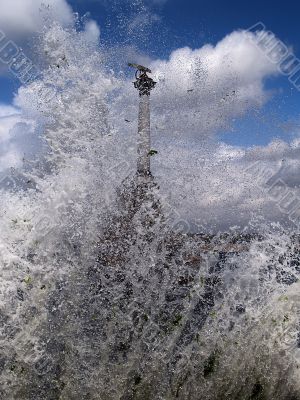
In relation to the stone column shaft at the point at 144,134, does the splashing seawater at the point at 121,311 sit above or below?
below

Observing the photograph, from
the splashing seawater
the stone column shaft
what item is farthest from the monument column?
the splashing seawater

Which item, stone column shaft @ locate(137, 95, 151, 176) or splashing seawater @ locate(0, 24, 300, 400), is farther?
stone column shaft @ locate(137, 95, 151, 176)

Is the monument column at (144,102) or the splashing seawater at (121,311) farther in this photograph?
the monument column at (144,102)

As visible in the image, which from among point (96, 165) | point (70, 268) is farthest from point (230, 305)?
point (96, 165)

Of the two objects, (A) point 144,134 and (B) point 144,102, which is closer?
(A) point 144,134

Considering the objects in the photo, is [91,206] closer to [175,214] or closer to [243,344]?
[175,214]

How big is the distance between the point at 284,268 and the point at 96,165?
6550 mm

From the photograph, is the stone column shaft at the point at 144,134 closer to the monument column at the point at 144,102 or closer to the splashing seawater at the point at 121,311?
the monument column at the point at 144,102

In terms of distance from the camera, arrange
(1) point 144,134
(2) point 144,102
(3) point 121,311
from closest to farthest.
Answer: (3) point 121,311 < (1) point 144,134 < (2) point 144,102

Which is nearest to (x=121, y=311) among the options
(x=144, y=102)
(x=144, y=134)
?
(x=144, y=134)

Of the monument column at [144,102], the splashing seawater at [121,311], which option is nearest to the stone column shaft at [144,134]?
the monument column at [144,102]

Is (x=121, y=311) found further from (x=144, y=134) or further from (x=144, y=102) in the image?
(x=144, y=102)

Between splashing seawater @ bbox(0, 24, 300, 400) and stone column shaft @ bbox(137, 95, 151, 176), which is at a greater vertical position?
stone column shaft @ bbox(137, 95, 151, 176)

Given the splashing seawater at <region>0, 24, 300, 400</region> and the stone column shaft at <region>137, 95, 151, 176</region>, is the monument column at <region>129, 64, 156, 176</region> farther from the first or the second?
the splashing seawater at <region>0, 24, 300, 400</region>
